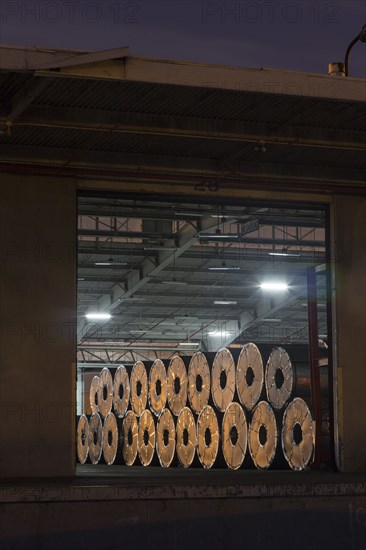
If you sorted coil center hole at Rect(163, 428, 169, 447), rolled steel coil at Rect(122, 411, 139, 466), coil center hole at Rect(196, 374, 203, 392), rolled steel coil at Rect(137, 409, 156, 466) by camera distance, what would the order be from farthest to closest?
rolled steel coil at Rect(122, 411, 139, 466) → rolled steel coil at Rect(137, 409, 156, 466) → coil center hole at Rect(163, 428, 169, 447) → coil center hole at Rect(196, 374, 203, 392)

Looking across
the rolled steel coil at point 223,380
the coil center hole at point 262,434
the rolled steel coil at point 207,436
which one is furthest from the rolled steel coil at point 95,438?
the coil center hole at point 262,434

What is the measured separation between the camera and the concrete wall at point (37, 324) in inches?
438

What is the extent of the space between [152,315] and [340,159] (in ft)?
76.2

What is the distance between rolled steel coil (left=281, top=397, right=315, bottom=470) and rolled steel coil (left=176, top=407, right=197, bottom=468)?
271cm

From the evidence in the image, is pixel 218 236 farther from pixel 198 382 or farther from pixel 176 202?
pixel 176 202

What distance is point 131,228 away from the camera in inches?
919

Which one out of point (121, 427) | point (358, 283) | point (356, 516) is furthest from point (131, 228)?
point (356, 516)

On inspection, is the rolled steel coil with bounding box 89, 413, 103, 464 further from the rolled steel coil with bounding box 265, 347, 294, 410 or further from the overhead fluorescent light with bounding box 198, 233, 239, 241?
the rolled steel coil with bounding box 265, 347, 294, 410

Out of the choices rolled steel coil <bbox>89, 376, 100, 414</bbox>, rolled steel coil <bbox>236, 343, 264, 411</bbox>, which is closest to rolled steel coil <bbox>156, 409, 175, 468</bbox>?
rolled steel coil <bbox>236, 343, 264, 411</bbox>

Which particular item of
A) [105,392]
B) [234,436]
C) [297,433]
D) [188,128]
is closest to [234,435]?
[234,436]

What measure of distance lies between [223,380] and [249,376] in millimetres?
837

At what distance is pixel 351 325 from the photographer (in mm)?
12773

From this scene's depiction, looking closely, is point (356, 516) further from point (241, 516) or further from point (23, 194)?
point (23, 194)

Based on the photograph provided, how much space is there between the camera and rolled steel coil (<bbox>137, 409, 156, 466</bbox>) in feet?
57.5
